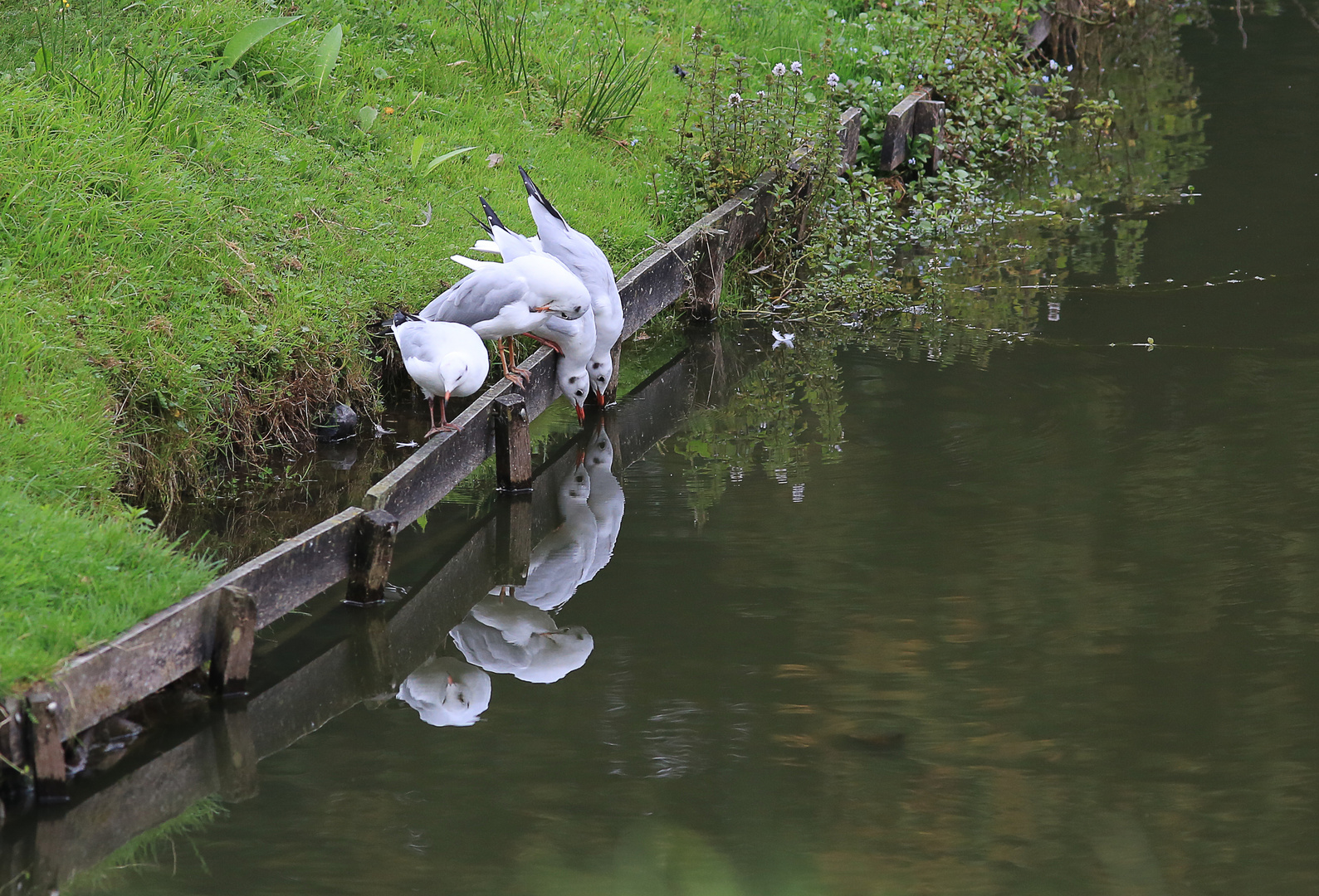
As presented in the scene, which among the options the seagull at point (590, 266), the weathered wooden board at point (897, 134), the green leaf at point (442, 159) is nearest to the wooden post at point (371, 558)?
the seagull at point (590, 266)

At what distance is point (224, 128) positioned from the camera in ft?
24.1

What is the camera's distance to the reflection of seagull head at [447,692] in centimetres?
463

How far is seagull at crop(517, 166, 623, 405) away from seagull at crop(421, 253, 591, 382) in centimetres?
30

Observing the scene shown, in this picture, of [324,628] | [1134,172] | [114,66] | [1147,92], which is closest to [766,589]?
[324,628]

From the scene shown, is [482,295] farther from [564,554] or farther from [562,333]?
[564,554]

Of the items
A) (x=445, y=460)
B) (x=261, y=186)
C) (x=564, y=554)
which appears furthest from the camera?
(x=261, y=186)

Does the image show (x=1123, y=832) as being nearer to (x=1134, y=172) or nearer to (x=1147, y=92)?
(x=1134, y=172)

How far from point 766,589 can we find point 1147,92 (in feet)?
31.7

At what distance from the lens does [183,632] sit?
4191 mm

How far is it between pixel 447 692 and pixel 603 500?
165 centimetres

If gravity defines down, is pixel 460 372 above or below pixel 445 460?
above

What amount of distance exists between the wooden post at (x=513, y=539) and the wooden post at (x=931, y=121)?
5562mm

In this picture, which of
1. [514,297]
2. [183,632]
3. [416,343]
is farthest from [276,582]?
[514,297]

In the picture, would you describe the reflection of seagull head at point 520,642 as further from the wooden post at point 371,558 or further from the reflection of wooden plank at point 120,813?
the reflection of wooden plank at point 120,813
